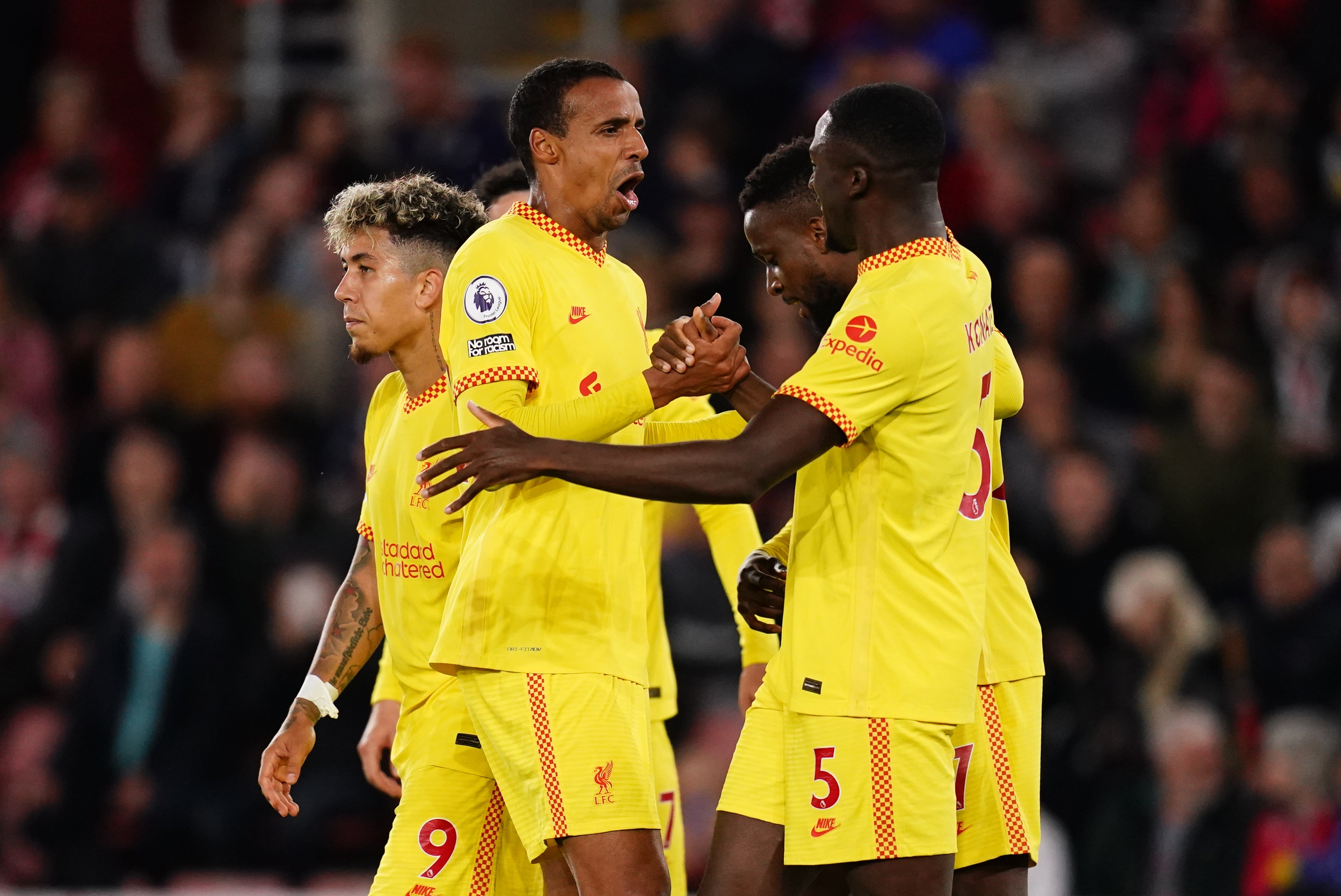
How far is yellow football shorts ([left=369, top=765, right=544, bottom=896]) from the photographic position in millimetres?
4898

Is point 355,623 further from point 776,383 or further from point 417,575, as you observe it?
point 776,383


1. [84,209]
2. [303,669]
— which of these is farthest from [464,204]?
[84,209]

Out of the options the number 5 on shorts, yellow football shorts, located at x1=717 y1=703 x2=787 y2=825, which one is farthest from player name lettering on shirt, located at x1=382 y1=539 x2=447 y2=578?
the number 5 on shorts

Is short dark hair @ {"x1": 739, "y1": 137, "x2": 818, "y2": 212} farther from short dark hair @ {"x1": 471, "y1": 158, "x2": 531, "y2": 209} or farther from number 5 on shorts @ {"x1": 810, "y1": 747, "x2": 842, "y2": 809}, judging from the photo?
number 5 on shorts @ {"x1": 810, "y1": 747, "x2": 842, "y2": 809}

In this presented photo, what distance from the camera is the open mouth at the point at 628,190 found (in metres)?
4.66

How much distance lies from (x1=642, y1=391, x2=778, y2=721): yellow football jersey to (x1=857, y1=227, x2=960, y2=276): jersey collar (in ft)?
3.64

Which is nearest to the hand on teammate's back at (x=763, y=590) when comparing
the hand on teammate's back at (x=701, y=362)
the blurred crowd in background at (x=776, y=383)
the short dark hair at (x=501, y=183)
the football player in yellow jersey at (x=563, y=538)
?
the football player in yellow jersey at (x=563, y=538)

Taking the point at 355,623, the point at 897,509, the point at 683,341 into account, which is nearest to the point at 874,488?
the point at 897,509

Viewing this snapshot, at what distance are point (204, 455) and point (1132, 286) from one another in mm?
4900

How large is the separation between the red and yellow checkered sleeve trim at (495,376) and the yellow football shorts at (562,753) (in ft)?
2.27

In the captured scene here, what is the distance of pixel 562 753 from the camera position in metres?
4.36

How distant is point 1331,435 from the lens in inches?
351

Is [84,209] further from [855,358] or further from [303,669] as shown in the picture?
[855,358]

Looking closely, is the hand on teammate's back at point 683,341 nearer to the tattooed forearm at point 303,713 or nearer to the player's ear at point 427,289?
the player's ear at point 427,289
